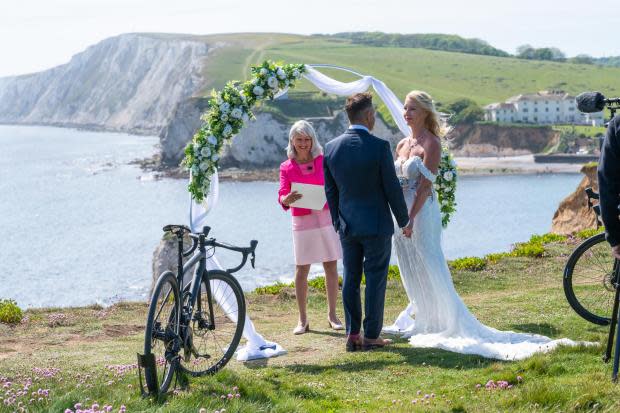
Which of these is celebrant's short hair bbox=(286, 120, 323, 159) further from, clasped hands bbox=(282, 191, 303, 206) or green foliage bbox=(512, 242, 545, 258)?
green foliage bbox=(512, 242, 545, 258)

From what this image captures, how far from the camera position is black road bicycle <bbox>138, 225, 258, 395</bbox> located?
675 centimetres

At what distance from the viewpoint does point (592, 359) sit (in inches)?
286

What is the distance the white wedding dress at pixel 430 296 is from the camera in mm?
8945

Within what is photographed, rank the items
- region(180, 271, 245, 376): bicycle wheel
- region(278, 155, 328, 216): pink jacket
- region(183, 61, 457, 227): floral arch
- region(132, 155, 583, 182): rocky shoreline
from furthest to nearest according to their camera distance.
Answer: region(132, 155, 583, 182): rocky shoreline < region(183, 61, 457, 227): floral arch < region(278, 155, 328, 216): pink jacket < region(180, 271, 245, 376): bicycle wheel

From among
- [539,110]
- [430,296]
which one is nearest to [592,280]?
[430,296]

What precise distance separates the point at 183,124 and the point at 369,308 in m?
139

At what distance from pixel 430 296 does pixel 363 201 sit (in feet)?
5.76

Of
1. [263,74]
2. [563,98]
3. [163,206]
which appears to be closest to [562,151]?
[563,98]

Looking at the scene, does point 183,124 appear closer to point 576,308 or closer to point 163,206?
point 163,206

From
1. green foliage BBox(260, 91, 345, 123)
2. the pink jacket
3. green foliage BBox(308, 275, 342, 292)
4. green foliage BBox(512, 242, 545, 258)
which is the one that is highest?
green foliage BBox(260, 91, 345, 123)

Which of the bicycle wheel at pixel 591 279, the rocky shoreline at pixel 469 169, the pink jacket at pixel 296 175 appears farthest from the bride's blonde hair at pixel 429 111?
the rocky shoreline at pixel 469 169

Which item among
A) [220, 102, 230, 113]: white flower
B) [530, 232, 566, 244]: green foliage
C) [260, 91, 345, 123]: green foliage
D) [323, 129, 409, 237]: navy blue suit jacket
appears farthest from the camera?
[260, 91, 345, 123]: green foliage

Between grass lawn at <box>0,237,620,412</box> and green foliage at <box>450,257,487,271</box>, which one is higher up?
grass lawn at <box>0,237,620,412</box>

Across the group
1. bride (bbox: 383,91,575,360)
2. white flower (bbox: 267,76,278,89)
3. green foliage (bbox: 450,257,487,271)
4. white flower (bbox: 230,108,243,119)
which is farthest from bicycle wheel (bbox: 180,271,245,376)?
green foliage (bbox: 450,257,487,271)
